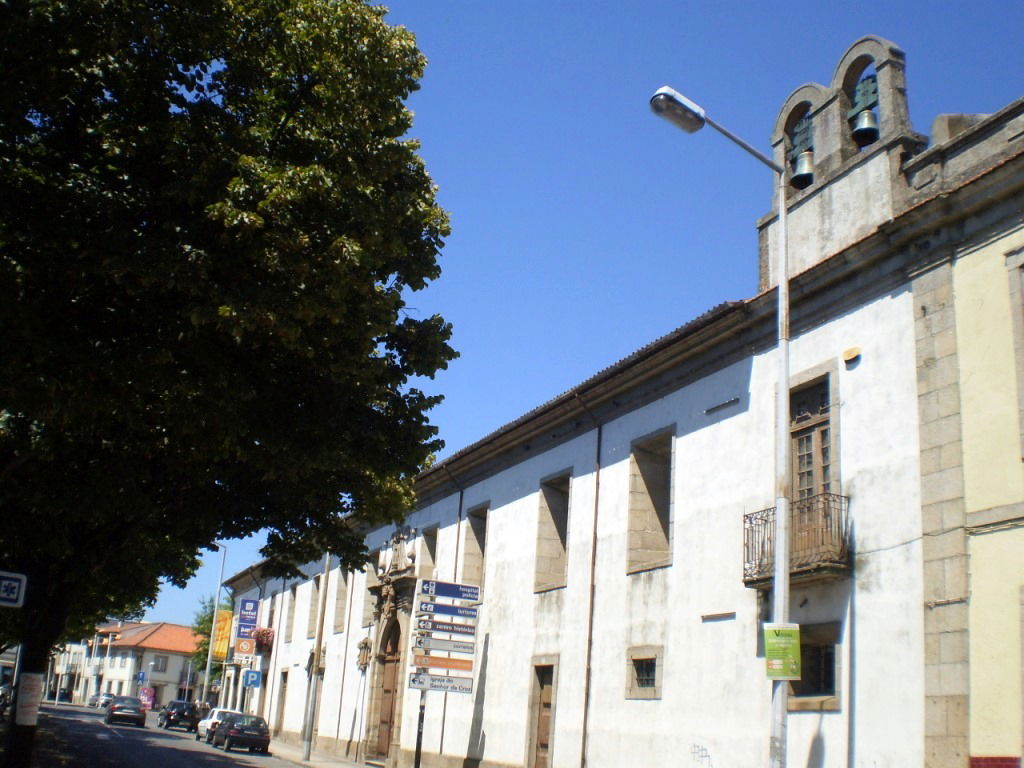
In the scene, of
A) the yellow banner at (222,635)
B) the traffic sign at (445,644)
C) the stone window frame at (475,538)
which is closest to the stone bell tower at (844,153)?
the traffic sign at (445,644)

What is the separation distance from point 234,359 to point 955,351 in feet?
26.9

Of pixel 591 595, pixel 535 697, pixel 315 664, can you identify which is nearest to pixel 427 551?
pixel 535 697

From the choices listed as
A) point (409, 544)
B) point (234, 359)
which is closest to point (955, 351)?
point (234, 359)

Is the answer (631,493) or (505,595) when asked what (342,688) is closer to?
(505,595)

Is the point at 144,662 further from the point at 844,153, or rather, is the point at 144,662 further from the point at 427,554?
the point at 844,153

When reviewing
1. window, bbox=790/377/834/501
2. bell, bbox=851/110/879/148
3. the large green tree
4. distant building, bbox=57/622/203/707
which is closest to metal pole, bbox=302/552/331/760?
the large green tree

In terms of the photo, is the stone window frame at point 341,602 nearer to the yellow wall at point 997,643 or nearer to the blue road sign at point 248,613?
the blue road sign at point 248,613

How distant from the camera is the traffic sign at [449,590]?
20.8m

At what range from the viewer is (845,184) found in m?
14.5

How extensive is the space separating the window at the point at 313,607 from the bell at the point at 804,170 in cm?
2979

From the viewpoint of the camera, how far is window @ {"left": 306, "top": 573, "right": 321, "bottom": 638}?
40.9 m

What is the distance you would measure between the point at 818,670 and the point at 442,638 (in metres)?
9.08

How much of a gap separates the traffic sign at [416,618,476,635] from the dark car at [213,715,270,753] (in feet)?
61.1

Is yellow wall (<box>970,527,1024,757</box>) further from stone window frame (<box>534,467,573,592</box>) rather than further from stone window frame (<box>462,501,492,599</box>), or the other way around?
stone window frame (<box>462,501,492,599</box>)
